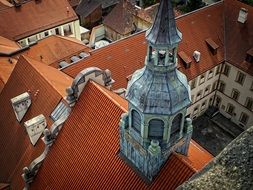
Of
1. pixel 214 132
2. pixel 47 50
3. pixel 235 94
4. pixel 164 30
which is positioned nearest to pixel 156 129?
pixel 164 30

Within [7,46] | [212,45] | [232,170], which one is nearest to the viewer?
[232,170]

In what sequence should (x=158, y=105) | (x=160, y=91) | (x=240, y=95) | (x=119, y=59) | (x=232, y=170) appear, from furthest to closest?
1. (x=240, y=95)
2. (x=119, y=59)
3. (x=158, y=105)
4. (x=160, y=91)
5. (x=232, y=170)

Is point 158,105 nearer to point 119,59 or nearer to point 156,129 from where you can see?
point 156,129

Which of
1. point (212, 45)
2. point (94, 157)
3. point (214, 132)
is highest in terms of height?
point (94, 157)

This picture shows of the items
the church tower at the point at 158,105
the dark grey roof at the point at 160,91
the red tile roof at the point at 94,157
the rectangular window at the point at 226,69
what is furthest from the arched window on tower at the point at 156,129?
the rectangular window at the point at 226,69

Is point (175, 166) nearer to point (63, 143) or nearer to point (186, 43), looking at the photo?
point (63, 143)

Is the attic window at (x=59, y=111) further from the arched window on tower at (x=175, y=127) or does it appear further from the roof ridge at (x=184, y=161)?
the roof ridge at (x=184, y=161)

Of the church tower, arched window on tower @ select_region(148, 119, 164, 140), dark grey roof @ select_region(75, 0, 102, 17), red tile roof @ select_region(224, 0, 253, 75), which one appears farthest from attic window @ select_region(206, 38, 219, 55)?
dark grey roof @ select_region(75, 0, 102, 17)
